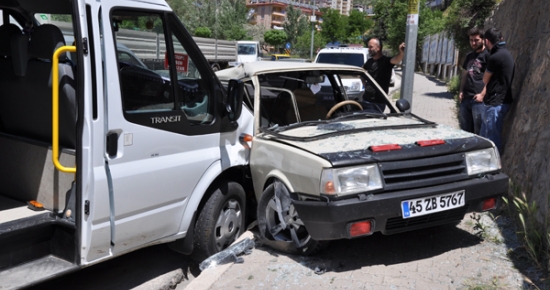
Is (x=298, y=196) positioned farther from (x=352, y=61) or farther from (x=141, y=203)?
(x=352, y=61)

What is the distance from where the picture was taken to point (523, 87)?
20.0 ft

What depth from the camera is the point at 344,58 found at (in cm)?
1562

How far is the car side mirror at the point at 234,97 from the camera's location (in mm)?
4551

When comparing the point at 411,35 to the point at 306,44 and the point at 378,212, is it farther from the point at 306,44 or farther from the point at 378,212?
the point at 306,44

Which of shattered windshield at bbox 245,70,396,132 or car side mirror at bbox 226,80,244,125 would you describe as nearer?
car side mirror at bbox 226,80,244,125

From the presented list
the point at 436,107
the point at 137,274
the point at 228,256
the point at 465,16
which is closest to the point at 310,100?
the point at 228,256

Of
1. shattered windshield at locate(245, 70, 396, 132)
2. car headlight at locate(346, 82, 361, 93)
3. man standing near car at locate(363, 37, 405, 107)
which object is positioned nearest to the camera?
shattered windshield at locate(245, 70, 396, 132)

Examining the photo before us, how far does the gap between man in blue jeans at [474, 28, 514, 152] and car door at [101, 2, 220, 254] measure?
10.7 ft

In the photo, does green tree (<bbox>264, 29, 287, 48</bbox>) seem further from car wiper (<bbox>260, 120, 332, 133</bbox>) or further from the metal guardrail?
the metal guardrail

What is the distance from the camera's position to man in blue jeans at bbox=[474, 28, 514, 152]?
5.97 metres

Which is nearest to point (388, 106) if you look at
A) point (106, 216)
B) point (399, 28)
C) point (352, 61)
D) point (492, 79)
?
point (492, 79)

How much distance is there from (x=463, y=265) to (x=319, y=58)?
12208 millimetres

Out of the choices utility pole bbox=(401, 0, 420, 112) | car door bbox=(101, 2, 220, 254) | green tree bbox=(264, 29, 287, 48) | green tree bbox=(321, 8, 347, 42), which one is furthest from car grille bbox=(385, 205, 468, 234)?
green tree bbox=(264, 29, 287, 48)

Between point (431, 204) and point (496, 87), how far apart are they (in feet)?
8.46
